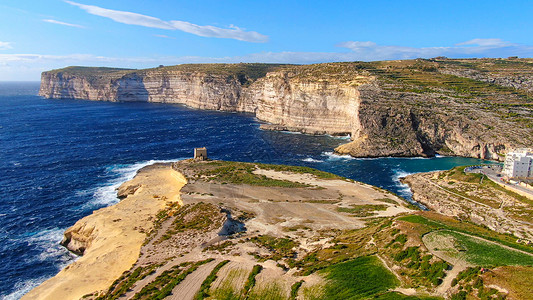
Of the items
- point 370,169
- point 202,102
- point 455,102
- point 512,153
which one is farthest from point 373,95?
point 202,102

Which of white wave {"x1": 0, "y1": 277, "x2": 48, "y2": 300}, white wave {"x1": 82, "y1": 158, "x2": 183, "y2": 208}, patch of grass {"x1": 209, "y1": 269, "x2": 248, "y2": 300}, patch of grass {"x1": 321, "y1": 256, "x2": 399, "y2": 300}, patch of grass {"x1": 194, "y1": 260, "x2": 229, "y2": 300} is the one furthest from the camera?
white wave {"x1": 82, "y1": 158, "x2": 183, "y2": 208}

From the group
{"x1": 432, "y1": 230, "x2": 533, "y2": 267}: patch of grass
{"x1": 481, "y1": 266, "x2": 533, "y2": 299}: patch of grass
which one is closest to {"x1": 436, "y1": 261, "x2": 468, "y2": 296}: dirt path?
{"x1": 432, "y1": 230, "x2": 533, "y2": 267}: patch of grass

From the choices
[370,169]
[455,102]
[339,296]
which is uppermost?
[455,102]

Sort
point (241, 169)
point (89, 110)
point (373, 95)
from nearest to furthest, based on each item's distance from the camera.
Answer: point (241, 169) < point (373, 95) < point (89, 110)

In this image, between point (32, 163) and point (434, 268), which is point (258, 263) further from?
point (32, 163)

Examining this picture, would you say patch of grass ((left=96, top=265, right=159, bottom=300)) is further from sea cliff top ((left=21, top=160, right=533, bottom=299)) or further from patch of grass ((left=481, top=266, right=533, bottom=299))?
patch of grass ((left=481, top=266, right=533, bottom=299))

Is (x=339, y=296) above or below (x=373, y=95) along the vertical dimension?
below
